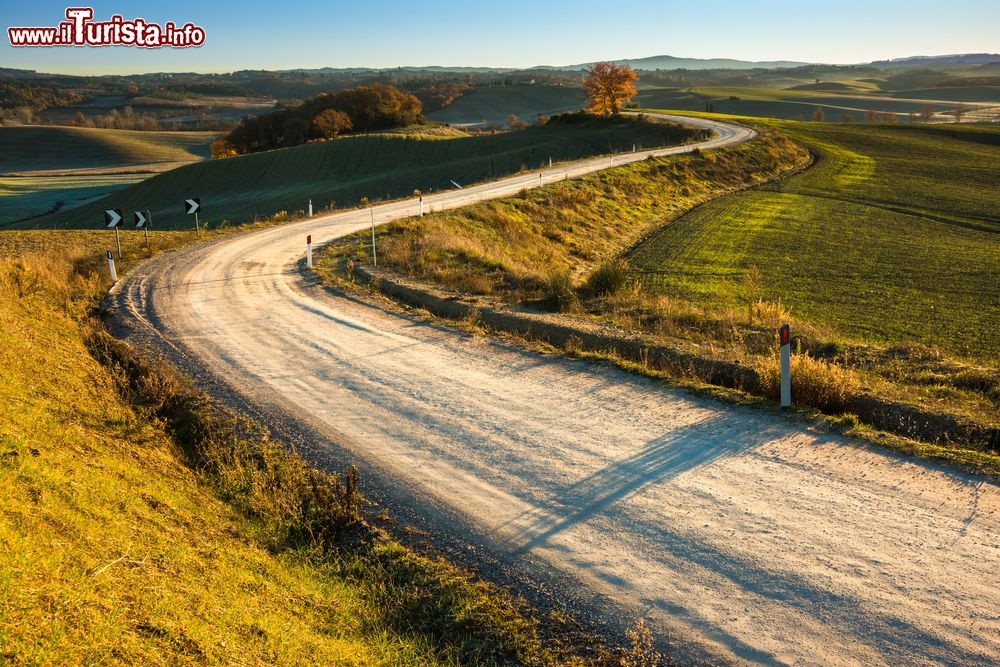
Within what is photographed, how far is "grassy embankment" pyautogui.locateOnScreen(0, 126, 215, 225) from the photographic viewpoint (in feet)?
284

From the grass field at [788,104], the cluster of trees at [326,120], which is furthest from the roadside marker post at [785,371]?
the grass field at [788,104]

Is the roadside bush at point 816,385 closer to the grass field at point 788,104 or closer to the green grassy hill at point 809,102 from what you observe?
the green grassy hill at point 809,102

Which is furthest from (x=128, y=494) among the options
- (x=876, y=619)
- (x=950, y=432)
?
(x=950, y=432)

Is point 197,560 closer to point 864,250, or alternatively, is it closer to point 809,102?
point 864,250

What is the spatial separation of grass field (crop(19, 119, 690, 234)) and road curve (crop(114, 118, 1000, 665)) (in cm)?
3857

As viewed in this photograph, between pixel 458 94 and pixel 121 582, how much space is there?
191619mm

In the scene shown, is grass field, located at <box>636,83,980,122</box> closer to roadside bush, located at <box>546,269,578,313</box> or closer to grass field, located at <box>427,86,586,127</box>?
grass field, located at <box>427,86,586,127</box>

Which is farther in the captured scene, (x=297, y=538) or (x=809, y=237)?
(x=809, y=237)

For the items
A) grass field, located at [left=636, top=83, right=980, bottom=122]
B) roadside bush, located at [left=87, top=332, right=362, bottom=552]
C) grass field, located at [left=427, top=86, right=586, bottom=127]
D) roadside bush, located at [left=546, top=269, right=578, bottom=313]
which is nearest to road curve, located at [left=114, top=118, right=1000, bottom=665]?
roadside bush, located at [left=87, top=332, right=362, bottom=552]

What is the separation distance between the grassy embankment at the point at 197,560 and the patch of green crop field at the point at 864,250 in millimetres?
16375

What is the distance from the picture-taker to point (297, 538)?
6.74 metres

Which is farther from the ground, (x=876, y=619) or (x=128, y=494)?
(x=128, y=494)

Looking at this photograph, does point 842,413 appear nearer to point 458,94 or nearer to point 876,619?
point 876,619

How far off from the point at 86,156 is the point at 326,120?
56078mm
